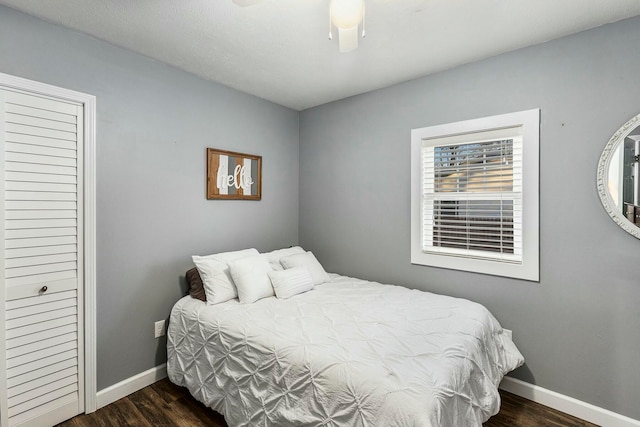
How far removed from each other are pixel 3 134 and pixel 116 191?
634 millimetres

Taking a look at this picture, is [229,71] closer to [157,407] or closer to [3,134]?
[3,134]

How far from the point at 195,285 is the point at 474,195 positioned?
2.31m

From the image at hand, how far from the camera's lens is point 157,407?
2.13 metres

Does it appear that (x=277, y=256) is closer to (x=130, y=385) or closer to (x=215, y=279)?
(x=215, y=279)

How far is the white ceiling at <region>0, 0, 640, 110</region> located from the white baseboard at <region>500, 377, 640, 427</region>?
2.38 meters

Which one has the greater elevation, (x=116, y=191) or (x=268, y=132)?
(x=268, y=132)

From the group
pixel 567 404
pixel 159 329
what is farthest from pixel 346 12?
pixel 567 404

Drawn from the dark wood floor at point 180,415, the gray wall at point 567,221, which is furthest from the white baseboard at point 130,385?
the gray wall at point 567,221

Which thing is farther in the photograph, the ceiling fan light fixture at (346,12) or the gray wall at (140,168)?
the gray wall at (140,168)

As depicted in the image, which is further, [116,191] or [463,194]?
[463,194]

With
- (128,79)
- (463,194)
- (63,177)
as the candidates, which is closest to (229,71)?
(128,79)

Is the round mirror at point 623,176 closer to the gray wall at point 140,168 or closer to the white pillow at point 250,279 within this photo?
the white pillow at point 250,279

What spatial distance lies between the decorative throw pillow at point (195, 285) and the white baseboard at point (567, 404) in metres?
2.35

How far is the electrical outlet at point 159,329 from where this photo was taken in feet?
7.99
